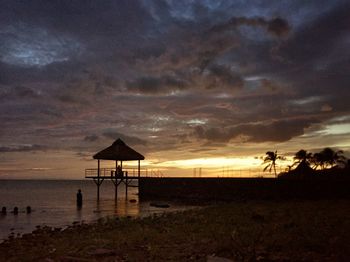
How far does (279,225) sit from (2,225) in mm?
22841

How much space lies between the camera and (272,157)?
70062 millimetres

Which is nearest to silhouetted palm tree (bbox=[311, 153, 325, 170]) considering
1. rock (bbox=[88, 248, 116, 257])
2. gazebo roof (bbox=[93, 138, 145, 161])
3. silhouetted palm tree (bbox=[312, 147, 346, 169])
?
silhouetted palm tree (bbox=[312, 147, 346, 169])

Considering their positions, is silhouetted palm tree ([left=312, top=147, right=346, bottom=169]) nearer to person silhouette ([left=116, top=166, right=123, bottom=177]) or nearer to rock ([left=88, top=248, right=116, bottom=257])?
person silhouette ([left=116, top=166, right=123, bottom=177])

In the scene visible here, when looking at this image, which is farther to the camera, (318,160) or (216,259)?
(318,160)

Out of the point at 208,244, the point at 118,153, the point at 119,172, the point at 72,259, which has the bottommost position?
the point at 72,259

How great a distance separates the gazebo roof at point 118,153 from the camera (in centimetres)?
5697

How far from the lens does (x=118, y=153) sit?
57281 mm

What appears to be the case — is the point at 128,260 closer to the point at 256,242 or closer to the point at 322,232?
the point at 256,242

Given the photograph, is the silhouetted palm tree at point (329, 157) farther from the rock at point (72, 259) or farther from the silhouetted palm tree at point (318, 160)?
the rock at point (72, 259)

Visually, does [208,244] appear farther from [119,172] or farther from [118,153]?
[119,172]

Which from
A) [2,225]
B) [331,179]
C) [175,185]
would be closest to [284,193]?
[331,179]

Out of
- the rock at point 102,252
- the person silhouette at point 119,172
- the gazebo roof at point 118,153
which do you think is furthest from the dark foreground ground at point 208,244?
the person silhouette at point 119,172

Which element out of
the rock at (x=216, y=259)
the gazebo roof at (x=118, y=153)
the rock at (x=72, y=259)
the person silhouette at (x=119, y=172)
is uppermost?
the gazebo roof at (x=118, y=153)

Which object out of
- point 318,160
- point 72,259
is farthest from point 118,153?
point 72,259
